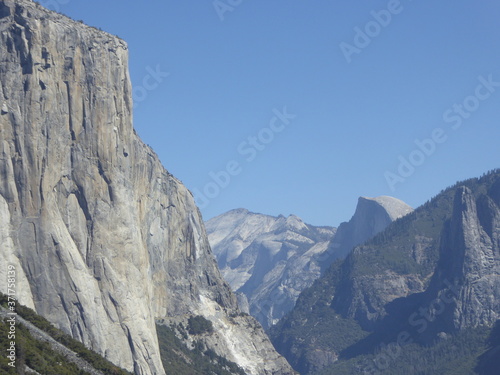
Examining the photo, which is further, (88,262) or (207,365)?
(207,365)

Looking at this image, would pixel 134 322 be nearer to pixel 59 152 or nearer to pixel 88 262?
pixel 88 262

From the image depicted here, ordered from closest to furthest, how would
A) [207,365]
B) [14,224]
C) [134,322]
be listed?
[14,224] < [134,322] < [207,365]

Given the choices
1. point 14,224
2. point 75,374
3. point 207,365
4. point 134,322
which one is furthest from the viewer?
point 207,365

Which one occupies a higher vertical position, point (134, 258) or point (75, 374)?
point (134, 258)

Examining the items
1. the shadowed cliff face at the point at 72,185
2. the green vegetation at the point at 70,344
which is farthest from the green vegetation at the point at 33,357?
the shadowed cliff face at the point at 72,185

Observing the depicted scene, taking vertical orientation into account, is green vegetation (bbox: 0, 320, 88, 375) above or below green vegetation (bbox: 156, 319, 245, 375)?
below

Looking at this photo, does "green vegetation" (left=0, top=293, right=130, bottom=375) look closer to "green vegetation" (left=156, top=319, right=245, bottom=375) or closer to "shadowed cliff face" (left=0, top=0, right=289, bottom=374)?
"shadowed cliff face" (left=0, top=0, right=289, bottom=374)

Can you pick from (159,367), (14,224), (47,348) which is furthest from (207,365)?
(47,348)

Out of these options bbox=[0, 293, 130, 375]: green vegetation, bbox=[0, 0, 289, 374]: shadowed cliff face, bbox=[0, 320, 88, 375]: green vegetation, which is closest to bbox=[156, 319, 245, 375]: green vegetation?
bbox=[0, 0, 289, 374]: shadowed cliff face

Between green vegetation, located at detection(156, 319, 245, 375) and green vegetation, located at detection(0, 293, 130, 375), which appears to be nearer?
green vegetation, located at detection(0, 293, 130, 375)
